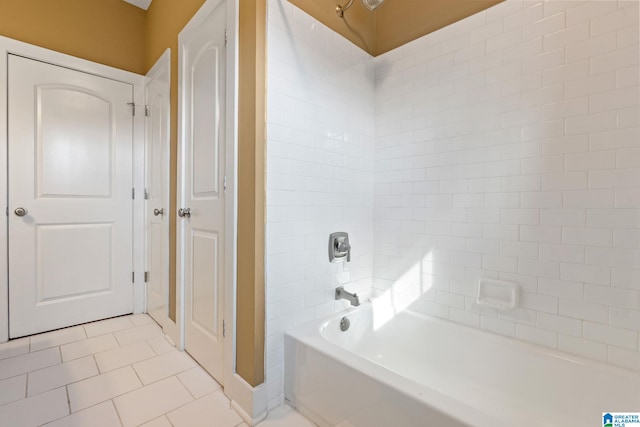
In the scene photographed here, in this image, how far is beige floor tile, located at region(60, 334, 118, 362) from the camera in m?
1.87

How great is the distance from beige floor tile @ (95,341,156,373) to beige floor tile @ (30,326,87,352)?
42 cm

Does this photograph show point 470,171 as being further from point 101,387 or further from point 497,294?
point 101,387

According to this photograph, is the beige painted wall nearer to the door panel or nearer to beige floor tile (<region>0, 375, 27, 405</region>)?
the door panel

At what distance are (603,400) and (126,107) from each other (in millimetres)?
3561

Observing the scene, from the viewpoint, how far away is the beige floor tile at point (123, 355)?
1.75m

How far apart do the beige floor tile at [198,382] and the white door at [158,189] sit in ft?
1.98

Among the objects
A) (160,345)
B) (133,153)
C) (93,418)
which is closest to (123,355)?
(160,345)

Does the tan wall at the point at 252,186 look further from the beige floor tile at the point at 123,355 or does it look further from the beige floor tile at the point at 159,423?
the beige floor tile at the point at 123,355

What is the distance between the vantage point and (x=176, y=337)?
1.98m

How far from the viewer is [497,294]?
146cm

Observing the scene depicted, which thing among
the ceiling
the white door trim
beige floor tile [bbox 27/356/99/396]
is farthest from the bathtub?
the ceiling

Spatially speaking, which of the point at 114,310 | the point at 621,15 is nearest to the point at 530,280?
the point at 621,15

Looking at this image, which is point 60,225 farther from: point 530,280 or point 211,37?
point 530,280
